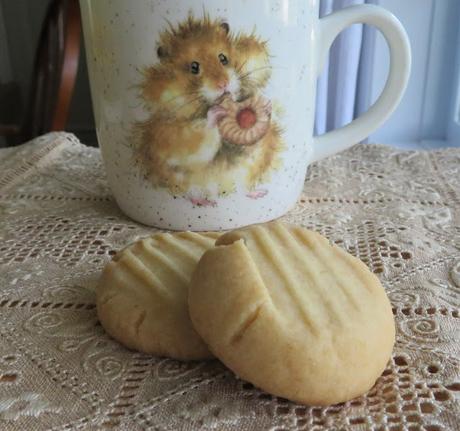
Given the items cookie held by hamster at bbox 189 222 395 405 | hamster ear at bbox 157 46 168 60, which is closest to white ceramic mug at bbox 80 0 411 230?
hamster ear at bbox 157 46 168 60

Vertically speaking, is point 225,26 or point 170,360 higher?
point 225,26

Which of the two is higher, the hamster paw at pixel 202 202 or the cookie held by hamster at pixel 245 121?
the cookie held by hamster at pixel 245 121

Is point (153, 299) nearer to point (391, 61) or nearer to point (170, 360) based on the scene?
point (170, 360)

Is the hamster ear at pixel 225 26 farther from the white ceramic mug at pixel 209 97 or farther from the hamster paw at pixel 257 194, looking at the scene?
the hamster paw at pixel 257 194

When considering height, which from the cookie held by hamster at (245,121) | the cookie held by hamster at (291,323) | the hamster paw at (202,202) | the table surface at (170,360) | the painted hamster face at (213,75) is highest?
the painted hamster face at (213,75)

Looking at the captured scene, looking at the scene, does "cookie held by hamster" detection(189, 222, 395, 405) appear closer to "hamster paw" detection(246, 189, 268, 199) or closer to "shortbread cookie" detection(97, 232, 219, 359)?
"shortbread cookie" detection(97, 232, 219, 359)

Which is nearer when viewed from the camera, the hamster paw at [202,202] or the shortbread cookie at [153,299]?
the shortbread cookie at [153,299]

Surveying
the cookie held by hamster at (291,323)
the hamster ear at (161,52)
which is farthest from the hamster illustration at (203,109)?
the cookie held by hamster at (291,323)

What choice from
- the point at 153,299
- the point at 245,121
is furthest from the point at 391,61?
the point at 153,299

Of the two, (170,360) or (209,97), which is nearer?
(170,360)
